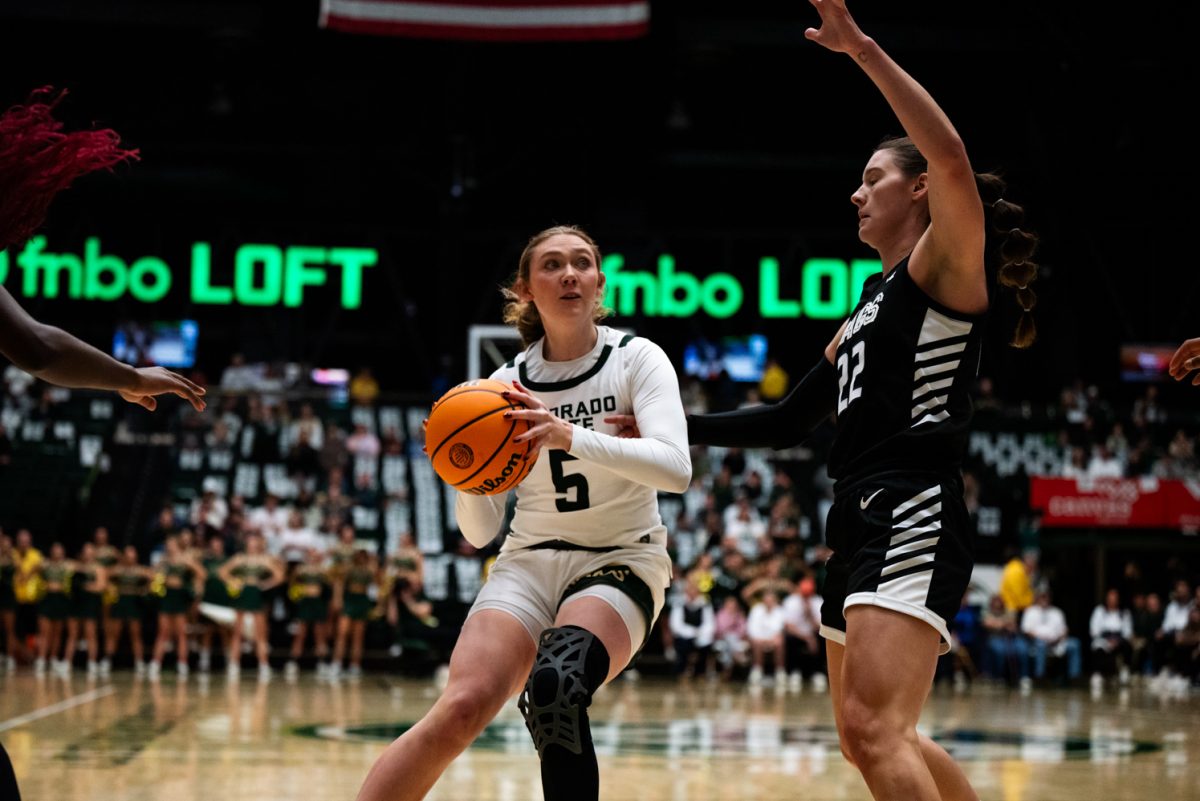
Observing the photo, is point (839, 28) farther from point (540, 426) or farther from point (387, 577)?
point (387, 577)

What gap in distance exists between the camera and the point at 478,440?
4012mm

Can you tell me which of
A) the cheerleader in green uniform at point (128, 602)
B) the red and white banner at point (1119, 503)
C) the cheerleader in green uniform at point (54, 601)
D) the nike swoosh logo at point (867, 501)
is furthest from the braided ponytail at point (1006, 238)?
the red and white banner at point (1119, 503)

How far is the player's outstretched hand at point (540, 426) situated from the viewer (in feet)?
12.6

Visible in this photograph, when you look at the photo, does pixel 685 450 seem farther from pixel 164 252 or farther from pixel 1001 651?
pixel 164 252

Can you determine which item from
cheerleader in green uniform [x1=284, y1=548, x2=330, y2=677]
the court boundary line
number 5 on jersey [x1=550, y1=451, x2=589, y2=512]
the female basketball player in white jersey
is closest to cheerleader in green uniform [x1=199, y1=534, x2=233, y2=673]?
cheerleader in green uniform [x1=284, y1=548, x2=330, y2=677]

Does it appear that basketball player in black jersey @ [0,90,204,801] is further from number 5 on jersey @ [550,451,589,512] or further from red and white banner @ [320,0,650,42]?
red and white banner @ [320,0,650,42]

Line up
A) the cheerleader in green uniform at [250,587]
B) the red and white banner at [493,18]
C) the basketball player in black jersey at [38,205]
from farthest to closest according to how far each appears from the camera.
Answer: the red and white banner at [493,18] → the cheerleader in green uniform at [250,587] → the basketball player in black jersey at [38,205]

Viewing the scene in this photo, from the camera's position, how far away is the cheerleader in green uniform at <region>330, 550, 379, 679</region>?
56.7 feet

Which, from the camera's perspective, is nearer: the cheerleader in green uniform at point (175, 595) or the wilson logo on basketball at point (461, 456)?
the wilson logo on basketball at point (461, 456)

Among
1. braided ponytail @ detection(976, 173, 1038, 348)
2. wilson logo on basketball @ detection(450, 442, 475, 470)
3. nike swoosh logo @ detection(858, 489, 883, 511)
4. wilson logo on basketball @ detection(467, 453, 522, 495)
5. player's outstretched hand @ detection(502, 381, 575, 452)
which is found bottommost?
nike swoosh logo @ detection(858, 489, 883, 511)

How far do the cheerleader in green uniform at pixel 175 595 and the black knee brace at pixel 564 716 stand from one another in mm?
13885

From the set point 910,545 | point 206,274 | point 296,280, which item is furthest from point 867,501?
point 206,274

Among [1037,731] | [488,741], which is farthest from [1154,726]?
[488,741]

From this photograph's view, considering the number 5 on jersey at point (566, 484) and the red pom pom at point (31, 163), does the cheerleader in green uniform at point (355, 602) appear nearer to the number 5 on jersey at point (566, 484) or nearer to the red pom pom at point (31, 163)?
the number 5 on jersey at point (566, 484)
